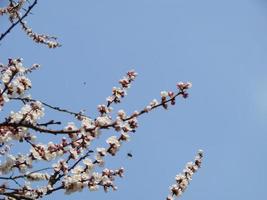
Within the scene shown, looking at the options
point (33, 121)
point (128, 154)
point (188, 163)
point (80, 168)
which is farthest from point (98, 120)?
point (188, 163)

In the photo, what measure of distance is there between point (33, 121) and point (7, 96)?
569 mm

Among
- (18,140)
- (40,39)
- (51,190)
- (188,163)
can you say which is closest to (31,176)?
(51,190)

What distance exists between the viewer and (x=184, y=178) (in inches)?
340

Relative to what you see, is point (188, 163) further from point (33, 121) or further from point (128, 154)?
point (33, 121)

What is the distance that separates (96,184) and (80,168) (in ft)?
1.19

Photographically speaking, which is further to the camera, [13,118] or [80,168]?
[80,168]

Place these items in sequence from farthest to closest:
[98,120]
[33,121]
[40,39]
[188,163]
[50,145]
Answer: [40,39] → [188,163] → [50,145] → [33,121] → [98,120]

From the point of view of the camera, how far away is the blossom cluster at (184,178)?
27.7ft

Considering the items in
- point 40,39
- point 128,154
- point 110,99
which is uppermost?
point 40,39

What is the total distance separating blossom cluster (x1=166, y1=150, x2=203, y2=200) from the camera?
27.7 ft

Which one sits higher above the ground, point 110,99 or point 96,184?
point 110,99

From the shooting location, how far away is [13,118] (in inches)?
228

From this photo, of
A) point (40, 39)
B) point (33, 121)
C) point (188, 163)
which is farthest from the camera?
point (40, 39)

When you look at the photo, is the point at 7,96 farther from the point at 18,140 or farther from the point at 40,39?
the point at 40,39
